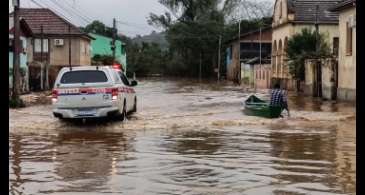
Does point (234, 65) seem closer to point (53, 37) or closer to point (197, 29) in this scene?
point (197, 29)

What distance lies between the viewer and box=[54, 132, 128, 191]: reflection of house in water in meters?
9.55

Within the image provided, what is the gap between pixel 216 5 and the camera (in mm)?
99188

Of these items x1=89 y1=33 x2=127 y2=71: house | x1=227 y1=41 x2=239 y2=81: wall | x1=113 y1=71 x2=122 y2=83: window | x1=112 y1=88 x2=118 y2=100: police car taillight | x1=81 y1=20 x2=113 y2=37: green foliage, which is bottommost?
x1=112 y1=88 x2=118 y2=100: police car taillight

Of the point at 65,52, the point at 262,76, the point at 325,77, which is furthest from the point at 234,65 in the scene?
the point at 325,77

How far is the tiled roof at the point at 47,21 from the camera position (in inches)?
2469

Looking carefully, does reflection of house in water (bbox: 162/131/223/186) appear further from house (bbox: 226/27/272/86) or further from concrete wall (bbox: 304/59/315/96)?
house (bbox: 226/27/272/86)

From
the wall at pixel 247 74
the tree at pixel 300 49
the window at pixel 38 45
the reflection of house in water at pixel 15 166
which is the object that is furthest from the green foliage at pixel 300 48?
the reflection of house in water at pixel 15 166

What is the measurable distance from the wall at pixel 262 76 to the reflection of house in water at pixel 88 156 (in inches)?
1727

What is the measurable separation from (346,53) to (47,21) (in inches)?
1509

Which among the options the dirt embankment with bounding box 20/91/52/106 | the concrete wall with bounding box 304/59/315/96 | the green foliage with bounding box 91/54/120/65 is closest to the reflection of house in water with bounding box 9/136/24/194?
the dirt embankment with bounding box 20/91/52/106

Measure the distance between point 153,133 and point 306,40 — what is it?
1131 inches

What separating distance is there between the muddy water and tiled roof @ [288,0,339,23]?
32223 millimetres
